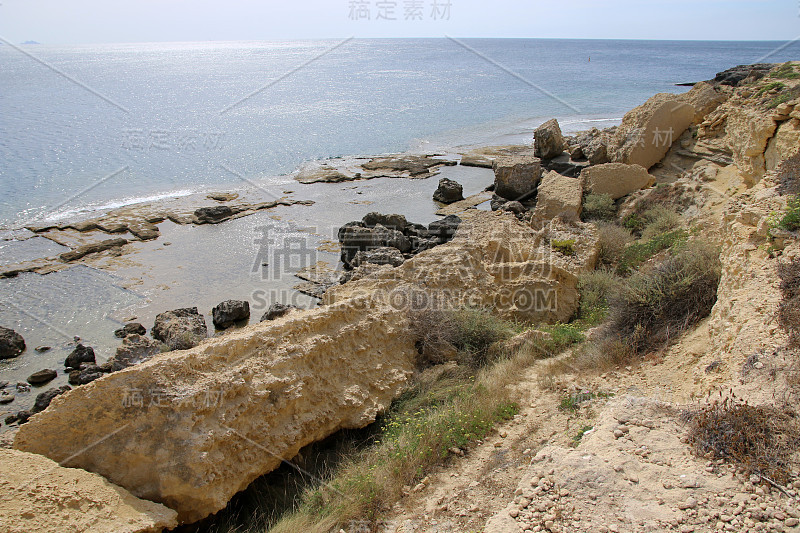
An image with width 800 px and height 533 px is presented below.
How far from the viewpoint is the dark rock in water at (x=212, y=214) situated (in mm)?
17641

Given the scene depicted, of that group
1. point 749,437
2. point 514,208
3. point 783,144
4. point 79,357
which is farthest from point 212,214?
point 749,437

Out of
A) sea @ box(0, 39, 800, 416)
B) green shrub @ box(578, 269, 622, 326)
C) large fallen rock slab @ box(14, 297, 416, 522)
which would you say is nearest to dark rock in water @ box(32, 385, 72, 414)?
sea @ box(0, 39, 800, 416)

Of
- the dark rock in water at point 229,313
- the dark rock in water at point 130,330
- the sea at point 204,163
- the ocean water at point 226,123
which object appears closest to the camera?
the dark rock in water at point 130,330

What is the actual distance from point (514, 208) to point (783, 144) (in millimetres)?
8869

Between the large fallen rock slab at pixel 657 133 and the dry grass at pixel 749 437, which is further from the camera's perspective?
the large fallen rock slab at pixel 657 133

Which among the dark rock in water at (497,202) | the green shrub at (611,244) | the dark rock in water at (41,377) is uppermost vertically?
the green shrub at (611,244)

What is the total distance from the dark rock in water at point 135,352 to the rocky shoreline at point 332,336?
3 centimetres

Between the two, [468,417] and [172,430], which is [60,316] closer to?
[172,430]

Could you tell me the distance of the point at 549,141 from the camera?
21.1 m

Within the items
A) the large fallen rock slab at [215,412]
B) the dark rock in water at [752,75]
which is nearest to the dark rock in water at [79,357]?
the large fallen rock slab at [215,412]

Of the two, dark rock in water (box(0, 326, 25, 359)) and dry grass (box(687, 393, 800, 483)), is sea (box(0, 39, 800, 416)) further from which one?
dry grass (box(687, 393, 800, 483))

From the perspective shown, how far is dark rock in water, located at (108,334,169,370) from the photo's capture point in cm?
899

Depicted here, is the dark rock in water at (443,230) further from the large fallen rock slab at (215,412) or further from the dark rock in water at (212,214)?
the large fallen rock slab at (215,412)

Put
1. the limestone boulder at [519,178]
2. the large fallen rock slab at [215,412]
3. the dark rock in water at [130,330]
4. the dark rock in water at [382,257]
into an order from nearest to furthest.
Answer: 1. the large fallen rock slab at [215,412]
2. the dark rock in water at [130,330]
3. the dark rock in water at [382,257]
4. the limestone boulder at [519,178]
